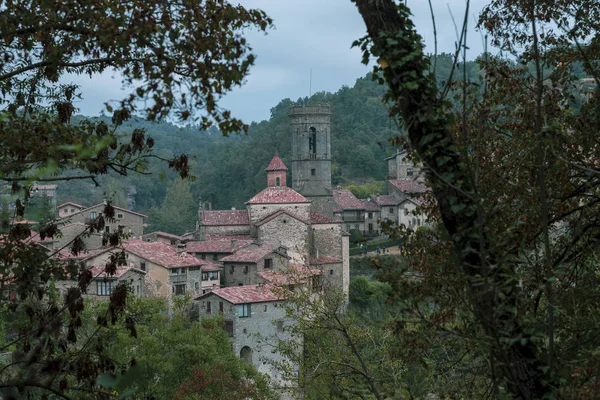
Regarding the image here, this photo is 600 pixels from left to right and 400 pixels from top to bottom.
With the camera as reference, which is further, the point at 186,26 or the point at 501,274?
the point at 186,26

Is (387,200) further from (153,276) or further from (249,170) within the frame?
(153,276)

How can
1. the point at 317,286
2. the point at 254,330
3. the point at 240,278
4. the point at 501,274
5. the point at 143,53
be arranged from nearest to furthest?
the point at 501,274
the point at 143,53
the point at 317,286
the point at 254,330
the point at 240,278

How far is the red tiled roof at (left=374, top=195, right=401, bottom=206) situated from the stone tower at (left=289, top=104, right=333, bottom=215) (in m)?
8.95

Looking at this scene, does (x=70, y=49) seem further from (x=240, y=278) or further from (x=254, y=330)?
(x=240, y=278)

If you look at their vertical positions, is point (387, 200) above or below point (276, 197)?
above

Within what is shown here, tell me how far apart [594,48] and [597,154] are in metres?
1.22

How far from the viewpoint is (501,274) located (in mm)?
4594

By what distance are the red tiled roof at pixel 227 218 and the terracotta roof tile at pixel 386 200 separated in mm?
20980

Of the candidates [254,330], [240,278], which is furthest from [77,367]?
[240,278]

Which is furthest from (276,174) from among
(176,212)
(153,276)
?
(176,212)

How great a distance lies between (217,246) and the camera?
46.2 meters

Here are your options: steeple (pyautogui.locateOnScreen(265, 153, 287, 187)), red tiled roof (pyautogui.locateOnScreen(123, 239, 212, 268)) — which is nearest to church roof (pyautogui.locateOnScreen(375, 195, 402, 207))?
steeple (pyautogui.locateOnScreen(265, 153, 287, 187))

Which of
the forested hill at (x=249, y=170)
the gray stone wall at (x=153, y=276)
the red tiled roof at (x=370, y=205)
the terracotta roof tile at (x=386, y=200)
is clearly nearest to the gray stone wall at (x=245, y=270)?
the gray stone wall at (x=153, y=276)

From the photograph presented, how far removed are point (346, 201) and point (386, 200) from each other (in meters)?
3.54
